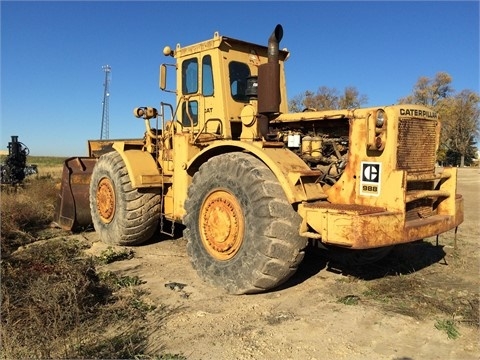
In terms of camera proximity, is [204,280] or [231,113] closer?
[204,280]

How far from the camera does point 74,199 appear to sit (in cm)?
914

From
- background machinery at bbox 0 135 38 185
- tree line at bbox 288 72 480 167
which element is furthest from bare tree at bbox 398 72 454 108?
background machinery at bbox 0 135 38 185

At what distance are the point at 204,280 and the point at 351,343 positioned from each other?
7.09 feet

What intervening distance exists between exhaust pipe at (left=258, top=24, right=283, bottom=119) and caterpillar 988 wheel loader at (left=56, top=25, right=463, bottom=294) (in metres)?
0.01

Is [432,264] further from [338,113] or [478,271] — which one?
[338,113]

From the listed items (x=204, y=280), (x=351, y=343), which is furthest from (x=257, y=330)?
(x=204, y=280)

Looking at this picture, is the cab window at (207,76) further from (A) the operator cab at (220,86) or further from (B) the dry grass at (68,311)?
(B) the dry grass at (68,311)

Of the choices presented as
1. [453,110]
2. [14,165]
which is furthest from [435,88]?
[14,165]

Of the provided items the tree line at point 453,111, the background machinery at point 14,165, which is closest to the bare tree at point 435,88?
the tree line at point 453,111

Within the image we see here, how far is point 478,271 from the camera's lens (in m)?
6.52

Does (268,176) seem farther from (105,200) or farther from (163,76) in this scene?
(105,200)

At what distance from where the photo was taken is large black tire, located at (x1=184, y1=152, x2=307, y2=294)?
15.9 ft

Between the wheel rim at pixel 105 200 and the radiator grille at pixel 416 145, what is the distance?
492 centimetres

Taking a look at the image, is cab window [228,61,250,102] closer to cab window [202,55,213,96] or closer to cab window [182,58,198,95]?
cab window [202,55,213,96]
